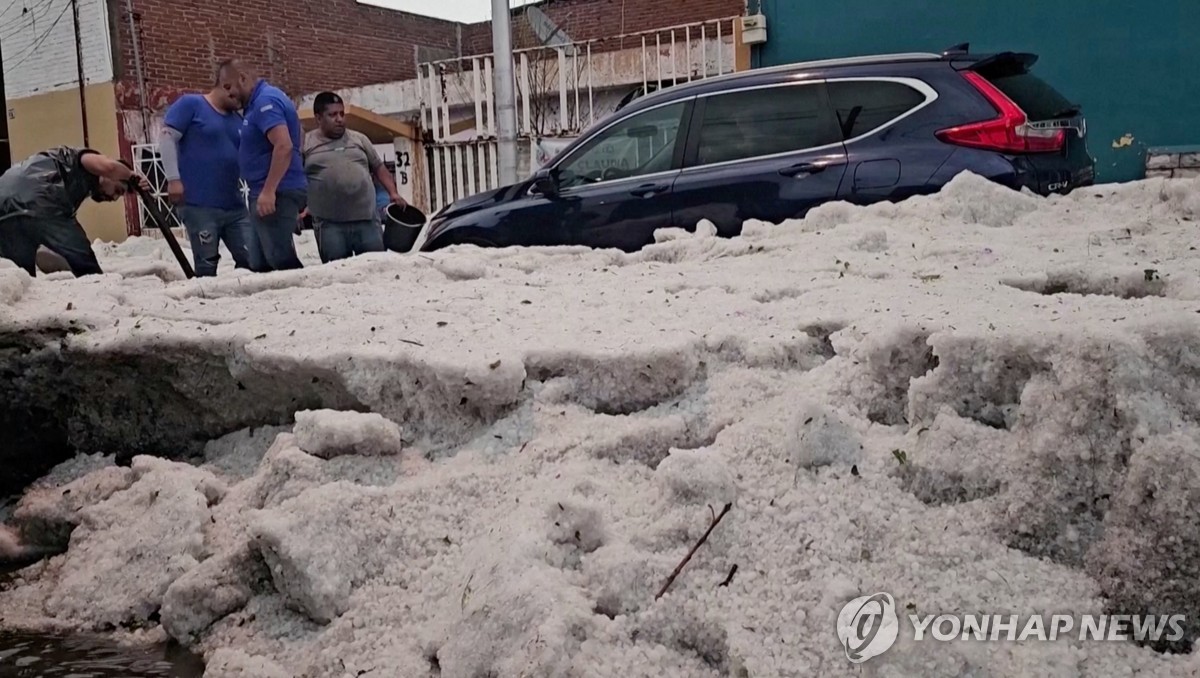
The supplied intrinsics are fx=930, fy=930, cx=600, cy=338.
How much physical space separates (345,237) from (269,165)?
0.75 metres

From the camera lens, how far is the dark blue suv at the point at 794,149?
556 cm

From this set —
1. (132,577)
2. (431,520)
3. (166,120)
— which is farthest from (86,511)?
(166,120)

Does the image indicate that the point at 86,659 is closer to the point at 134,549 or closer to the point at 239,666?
the point at 134,549

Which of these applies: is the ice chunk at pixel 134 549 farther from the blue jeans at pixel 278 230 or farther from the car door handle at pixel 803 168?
the car door handle at pixel 803 168

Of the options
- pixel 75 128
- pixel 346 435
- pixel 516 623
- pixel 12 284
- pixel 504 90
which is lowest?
pixel 516 623

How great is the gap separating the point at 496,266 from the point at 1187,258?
321 cm

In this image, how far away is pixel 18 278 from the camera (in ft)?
13.7

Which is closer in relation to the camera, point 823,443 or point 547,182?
point 823,443

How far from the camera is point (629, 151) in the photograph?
6.41 metres

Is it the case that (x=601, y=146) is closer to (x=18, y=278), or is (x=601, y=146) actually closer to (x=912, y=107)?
(x=912, y=107)

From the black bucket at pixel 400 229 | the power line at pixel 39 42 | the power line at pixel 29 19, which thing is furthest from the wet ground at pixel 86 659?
the power line at pixel 29 19

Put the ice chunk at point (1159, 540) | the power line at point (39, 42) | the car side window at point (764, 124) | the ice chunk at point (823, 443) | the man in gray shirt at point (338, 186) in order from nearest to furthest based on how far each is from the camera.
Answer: the ice chunk at point (1159, 540) < the ice chunk at point (823, 443) < the car side window at point (764, 124) < the man in gray shirt at point (338, 186) < the power line at point (39, 42)

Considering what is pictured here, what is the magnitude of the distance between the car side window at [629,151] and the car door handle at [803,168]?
0.83 metres

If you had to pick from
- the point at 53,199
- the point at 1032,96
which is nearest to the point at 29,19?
the point at 53,199
